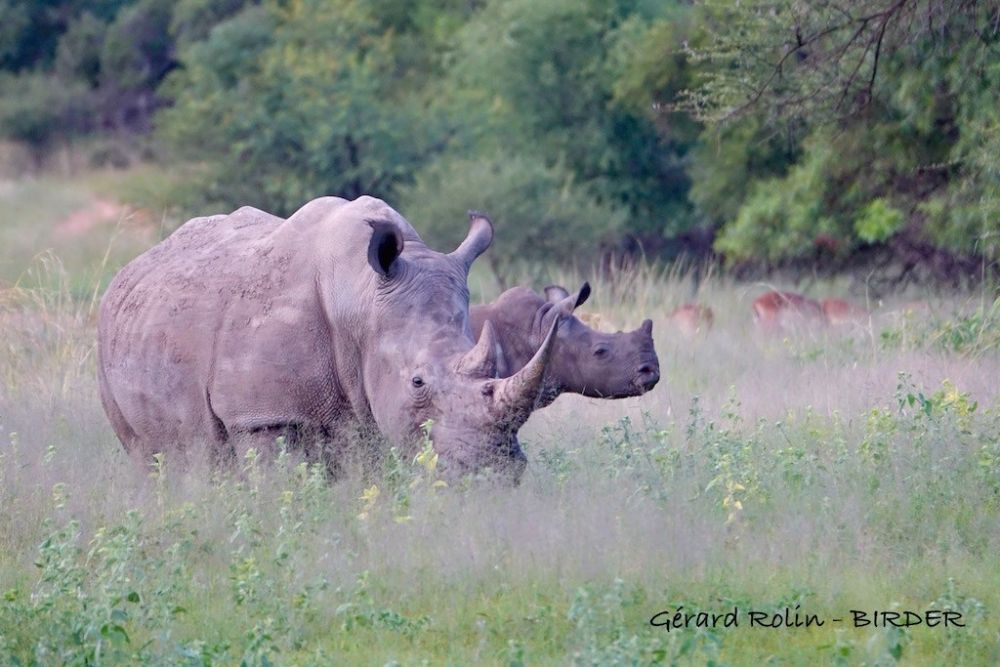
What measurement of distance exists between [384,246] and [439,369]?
644 millimetres

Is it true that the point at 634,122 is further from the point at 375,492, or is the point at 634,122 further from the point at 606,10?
the point at 375,492

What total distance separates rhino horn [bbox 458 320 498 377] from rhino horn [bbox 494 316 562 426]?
5.4 inches

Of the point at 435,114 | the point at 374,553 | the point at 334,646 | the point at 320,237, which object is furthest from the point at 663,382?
the point at 435,114

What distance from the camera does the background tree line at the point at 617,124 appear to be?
39.1ft

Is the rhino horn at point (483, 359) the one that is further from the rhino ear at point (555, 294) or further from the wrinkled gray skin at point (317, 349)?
the rhino ear at point (555, 294)

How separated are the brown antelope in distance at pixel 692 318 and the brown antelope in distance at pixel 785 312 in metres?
0.52

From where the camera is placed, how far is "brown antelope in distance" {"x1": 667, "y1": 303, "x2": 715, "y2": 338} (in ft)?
44.7

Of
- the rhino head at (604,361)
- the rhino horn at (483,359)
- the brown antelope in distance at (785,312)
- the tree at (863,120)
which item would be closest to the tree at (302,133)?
the tree at (863,120)

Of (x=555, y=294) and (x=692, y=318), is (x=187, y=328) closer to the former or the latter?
(x=555, y=294)

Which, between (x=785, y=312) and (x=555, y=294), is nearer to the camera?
(x=555, y=294)

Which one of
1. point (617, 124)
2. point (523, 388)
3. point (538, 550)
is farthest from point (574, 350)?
point (617, 124)

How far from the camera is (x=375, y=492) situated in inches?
244

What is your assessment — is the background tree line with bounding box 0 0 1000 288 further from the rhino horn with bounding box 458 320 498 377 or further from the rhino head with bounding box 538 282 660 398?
the rhino horn with bounding box 458 320 498 377

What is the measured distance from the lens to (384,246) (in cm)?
652
